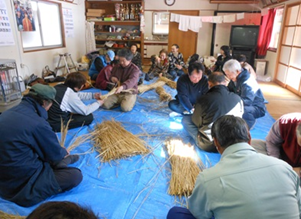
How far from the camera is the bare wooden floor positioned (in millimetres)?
4176

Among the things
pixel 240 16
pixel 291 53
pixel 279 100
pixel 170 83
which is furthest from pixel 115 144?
pixel 240 16

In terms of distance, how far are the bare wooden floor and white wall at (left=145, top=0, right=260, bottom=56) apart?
3.34 m

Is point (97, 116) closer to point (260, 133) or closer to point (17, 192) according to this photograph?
point (17, 192)

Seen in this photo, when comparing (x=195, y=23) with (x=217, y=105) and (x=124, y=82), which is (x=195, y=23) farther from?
(x=217, y=105)

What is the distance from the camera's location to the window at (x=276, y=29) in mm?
7027

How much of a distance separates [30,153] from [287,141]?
2.00 m

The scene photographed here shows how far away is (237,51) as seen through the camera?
799 centimetres

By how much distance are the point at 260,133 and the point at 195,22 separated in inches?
250

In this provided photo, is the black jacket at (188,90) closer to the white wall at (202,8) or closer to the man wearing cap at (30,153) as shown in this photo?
the man wearing cap at (30,153)

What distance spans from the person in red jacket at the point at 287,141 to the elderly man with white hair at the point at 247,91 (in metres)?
1.06

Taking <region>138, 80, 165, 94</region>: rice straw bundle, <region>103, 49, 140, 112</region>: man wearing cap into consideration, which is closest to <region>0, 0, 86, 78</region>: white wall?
<region>103, 49, 140, 112</region>: man wearing cap

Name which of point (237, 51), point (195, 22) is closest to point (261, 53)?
point (237, 51)

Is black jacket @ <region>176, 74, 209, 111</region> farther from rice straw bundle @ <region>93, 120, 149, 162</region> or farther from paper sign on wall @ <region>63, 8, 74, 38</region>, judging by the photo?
paper sign on wall @ <region>63, 8, 74, 38</region>

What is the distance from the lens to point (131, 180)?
2.14 m
